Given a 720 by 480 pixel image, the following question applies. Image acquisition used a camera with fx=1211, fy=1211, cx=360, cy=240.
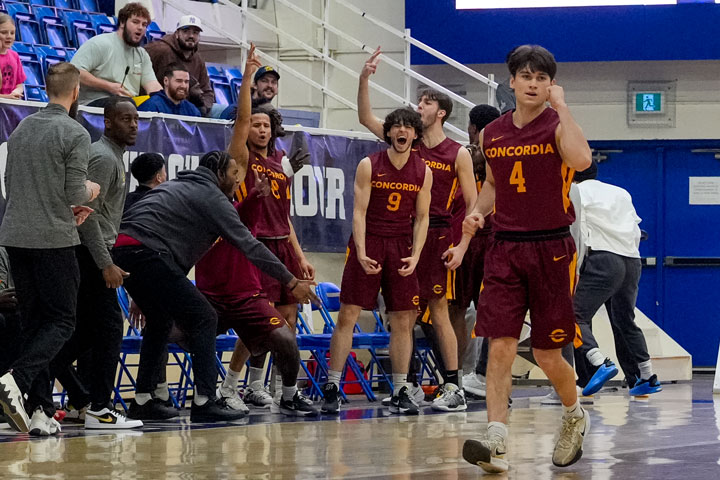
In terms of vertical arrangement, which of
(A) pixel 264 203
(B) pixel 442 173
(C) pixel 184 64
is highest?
(C) pixel 184 64

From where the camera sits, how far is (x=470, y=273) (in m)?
9.37

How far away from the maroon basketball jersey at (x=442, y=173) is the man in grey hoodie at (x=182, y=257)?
6.23ft

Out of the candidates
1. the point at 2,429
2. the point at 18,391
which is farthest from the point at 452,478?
the point at 2,429

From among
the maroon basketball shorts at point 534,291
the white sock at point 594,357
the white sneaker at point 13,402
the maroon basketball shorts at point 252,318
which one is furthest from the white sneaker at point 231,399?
the maroon basketball shorts at point 534,291

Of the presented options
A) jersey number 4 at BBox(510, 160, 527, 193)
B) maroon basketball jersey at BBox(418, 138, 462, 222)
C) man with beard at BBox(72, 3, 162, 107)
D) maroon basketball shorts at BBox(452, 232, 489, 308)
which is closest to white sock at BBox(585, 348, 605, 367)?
maroon basketball shorts at BBox(452, 232, 489, 308)

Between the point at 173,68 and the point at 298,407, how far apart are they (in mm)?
4322

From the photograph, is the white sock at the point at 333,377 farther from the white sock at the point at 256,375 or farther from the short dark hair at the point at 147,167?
the short dark hair at the point at 147,167

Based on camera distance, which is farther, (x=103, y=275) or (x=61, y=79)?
(x=103, y=275)

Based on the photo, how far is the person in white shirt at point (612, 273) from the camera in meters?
9.85

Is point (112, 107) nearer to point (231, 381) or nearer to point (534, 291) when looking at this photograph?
point (231, 381)

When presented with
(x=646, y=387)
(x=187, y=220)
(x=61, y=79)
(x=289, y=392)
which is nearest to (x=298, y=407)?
(x=289, y=392)

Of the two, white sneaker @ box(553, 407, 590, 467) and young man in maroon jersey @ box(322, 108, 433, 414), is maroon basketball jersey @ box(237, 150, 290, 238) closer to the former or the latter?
young man in maroon jersey @ box(322, 108, 433, 414)

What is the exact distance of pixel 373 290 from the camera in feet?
27.8

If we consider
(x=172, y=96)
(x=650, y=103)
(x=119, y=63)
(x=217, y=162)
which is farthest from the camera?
(x=650, y=103)
